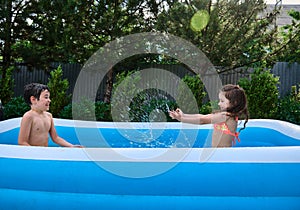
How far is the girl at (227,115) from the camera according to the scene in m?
3.78

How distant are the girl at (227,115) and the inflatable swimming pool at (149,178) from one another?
879 millimetres

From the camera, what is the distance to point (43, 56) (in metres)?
9.53

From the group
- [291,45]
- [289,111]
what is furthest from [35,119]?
[291,45]

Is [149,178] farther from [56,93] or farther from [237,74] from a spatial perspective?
[237,74]

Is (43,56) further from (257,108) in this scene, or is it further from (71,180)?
(71,180)

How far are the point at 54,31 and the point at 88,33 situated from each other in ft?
2.54

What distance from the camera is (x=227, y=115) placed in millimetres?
3902

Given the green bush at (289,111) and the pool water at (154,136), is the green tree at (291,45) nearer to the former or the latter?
the green bush at (289,111)

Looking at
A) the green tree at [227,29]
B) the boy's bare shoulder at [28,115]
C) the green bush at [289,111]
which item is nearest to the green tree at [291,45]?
the green tree at [227,29]

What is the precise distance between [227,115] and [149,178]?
4.44ft

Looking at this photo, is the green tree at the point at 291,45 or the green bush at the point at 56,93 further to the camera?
the green tree at the point at 291,45

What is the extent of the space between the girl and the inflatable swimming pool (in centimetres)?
88

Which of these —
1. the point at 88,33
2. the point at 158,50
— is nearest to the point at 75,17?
the point at 88,33

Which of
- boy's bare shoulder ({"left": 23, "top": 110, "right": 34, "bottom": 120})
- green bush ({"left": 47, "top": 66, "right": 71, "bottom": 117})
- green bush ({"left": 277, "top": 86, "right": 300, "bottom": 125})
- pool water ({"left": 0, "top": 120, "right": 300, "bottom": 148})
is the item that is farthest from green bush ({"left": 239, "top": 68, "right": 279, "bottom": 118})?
boy's bare shoulder ({"left": 23, "top": 110, "right": 34, "bottom": 120})
